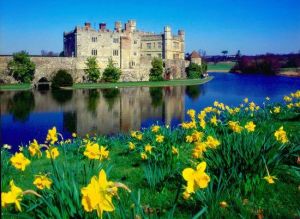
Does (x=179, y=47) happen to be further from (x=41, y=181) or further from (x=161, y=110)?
(x=41, y=181)

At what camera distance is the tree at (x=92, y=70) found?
38938mm

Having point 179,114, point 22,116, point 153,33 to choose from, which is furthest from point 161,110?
point 153,33

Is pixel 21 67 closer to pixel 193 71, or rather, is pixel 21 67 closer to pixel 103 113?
pixel 103 113

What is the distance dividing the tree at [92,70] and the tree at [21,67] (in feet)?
18.1

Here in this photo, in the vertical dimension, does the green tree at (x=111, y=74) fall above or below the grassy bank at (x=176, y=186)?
above

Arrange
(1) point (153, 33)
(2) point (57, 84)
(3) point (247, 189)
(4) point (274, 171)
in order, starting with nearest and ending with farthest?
1. (3) point (247, 189)
2. (4) point (274, 171)
3. (2) point (57, 84)
4. (1) point (153, 33)

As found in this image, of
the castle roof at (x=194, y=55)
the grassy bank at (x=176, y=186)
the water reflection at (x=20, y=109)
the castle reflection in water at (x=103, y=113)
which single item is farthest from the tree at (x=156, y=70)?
the grassy bank at (x=176, y=186)

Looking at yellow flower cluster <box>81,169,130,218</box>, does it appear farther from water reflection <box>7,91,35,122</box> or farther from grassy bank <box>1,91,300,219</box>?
water reflection <box>7,91,35,122</box>

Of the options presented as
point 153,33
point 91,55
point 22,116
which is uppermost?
point 153,33

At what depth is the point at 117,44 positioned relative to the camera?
4359cm

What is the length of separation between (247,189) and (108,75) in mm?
37909

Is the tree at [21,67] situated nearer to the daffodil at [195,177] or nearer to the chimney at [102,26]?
the chimney at [102,26]

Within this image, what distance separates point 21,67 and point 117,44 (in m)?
12.0

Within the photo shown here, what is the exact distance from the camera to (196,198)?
9.92 ft
